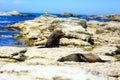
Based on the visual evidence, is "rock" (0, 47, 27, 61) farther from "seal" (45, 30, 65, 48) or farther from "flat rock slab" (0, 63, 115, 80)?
"flat rock slab" (0, 63, 115, 80)

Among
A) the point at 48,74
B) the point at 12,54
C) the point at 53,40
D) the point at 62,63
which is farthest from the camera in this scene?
the point at 53,40

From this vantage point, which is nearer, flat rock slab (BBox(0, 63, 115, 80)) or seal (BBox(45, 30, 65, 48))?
flat rock slab (BBox(0, 63, 115, 80))

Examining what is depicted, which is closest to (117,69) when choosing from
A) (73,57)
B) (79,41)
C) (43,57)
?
(73,57)

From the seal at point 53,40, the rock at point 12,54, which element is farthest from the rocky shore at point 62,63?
the seal at point 53,40

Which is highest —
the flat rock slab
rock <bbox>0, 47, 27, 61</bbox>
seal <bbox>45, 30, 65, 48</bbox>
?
the flat rock slab

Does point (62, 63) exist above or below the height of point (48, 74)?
below

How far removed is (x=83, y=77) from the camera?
10.2 m

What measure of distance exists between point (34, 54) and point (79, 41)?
452 inches

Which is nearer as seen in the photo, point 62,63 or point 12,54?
point 62,63

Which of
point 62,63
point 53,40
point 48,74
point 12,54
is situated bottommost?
point 53,40

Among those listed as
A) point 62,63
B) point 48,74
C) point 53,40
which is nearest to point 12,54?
point 62,63

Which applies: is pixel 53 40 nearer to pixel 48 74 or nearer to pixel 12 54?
pixel 12 54

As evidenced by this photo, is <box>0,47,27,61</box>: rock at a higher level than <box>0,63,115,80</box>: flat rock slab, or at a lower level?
lower

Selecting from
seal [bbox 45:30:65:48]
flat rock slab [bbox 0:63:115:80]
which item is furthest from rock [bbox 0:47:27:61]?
flat rock slab [bbox 0:63:115:80]
